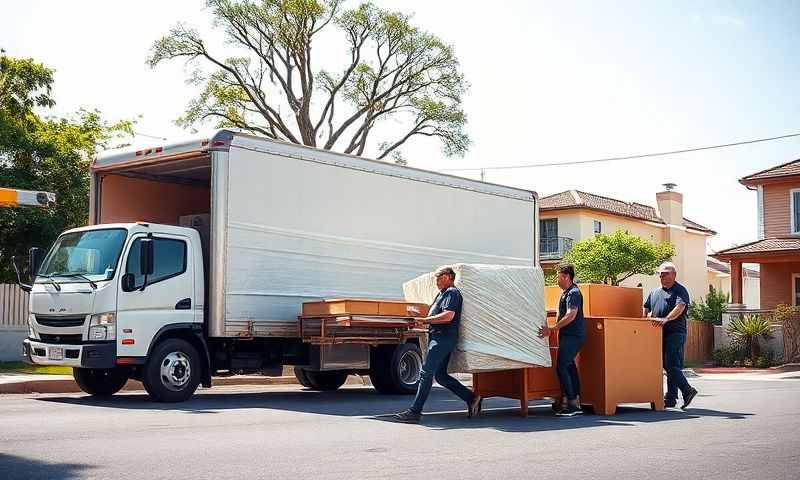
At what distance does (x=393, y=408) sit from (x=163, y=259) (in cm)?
374

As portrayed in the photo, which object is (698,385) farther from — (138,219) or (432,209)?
(138,219)

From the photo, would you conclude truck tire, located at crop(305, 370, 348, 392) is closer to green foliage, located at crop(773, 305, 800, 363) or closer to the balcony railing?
green foliage, located at crop(773, 305, 800, 363)

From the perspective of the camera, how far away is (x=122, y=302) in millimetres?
13570

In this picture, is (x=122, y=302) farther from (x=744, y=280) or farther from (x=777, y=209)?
(x=744, y=280)

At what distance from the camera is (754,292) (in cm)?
7212

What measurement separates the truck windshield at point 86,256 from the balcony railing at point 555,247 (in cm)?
4097

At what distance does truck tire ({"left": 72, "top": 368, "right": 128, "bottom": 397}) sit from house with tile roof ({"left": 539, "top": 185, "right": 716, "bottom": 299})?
38334 millimetres

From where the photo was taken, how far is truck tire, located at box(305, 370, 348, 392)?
18.2 meters

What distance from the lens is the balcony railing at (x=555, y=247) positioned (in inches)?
2132

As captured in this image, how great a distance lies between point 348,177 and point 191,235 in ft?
9.13

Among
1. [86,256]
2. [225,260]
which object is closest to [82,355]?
[86,256]

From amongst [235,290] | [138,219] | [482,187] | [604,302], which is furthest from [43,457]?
[482,187]

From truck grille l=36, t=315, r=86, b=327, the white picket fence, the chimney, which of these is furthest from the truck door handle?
the chimney

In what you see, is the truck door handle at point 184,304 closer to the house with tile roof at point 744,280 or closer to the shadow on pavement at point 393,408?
the shadow on pavement at point 393,408
